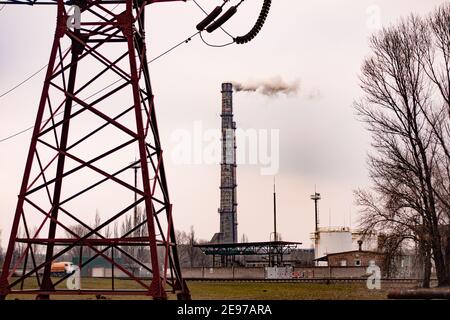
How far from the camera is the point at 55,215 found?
16.7 m

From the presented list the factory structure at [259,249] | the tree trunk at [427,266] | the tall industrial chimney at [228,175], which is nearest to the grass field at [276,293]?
the tree trunk at [427,266]

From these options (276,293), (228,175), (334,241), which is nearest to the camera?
(276,293)

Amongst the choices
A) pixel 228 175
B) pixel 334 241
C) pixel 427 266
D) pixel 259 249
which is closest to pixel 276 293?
pixel 427 266

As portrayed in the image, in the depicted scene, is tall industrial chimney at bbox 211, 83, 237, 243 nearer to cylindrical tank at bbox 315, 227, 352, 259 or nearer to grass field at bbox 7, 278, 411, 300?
cylindrical tank at bbox 315, 227, 352, 259

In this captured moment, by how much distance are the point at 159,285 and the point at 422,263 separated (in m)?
21.5

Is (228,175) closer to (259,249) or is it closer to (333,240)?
(259,249)

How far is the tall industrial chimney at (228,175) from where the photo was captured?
215 feet

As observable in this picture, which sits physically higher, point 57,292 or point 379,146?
point 379,146

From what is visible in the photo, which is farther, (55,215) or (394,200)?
(394,200)

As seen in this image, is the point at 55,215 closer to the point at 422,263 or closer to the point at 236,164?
the point at 422,263

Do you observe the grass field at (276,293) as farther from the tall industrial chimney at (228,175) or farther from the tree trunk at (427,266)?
the tall industrial chimney at (228,175)

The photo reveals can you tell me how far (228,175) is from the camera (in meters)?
67.1

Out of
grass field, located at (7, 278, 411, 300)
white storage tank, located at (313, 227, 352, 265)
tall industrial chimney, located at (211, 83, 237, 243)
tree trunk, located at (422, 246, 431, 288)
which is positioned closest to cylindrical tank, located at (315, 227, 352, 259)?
white storage tank, located at (313, 227, 352, 265)
